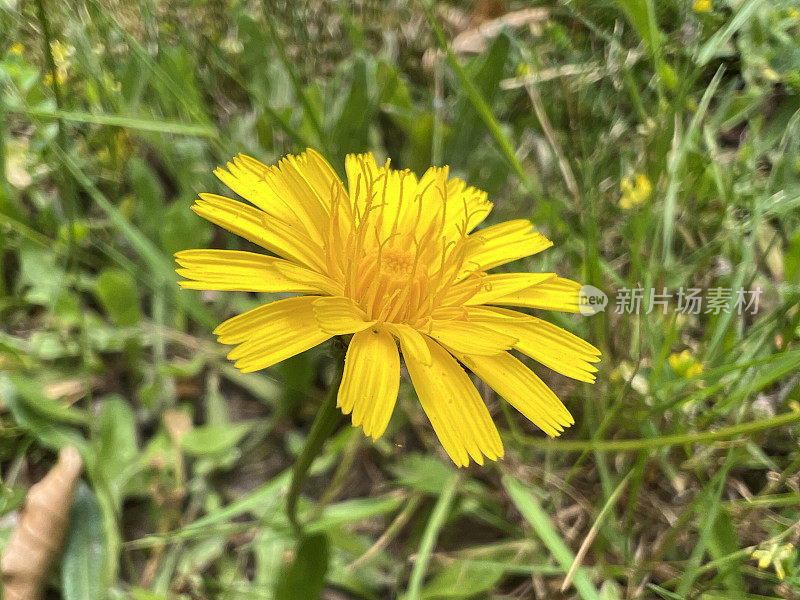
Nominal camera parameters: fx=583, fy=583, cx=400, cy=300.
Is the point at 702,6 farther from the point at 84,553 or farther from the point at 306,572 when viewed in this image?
the point at 84,553

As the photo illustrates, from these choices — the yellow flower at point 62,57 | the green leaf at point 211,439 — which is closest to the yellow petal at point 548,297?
the green leaf at point 211,439

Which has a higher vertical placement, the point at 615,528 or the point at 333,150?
the point at 333,150

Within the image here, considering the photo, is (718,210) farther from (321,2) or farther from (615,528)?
(321,2)

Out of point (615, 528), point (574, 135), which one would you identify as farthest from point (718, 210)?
point (615, 528)

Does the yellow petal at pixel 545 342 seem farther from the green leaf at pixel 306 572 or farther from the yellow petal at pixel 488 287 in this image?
the green leaf at pixel 306 572

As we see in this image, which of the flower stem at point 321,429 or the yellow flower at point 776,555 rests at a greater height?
the flower stem at point 321,429
